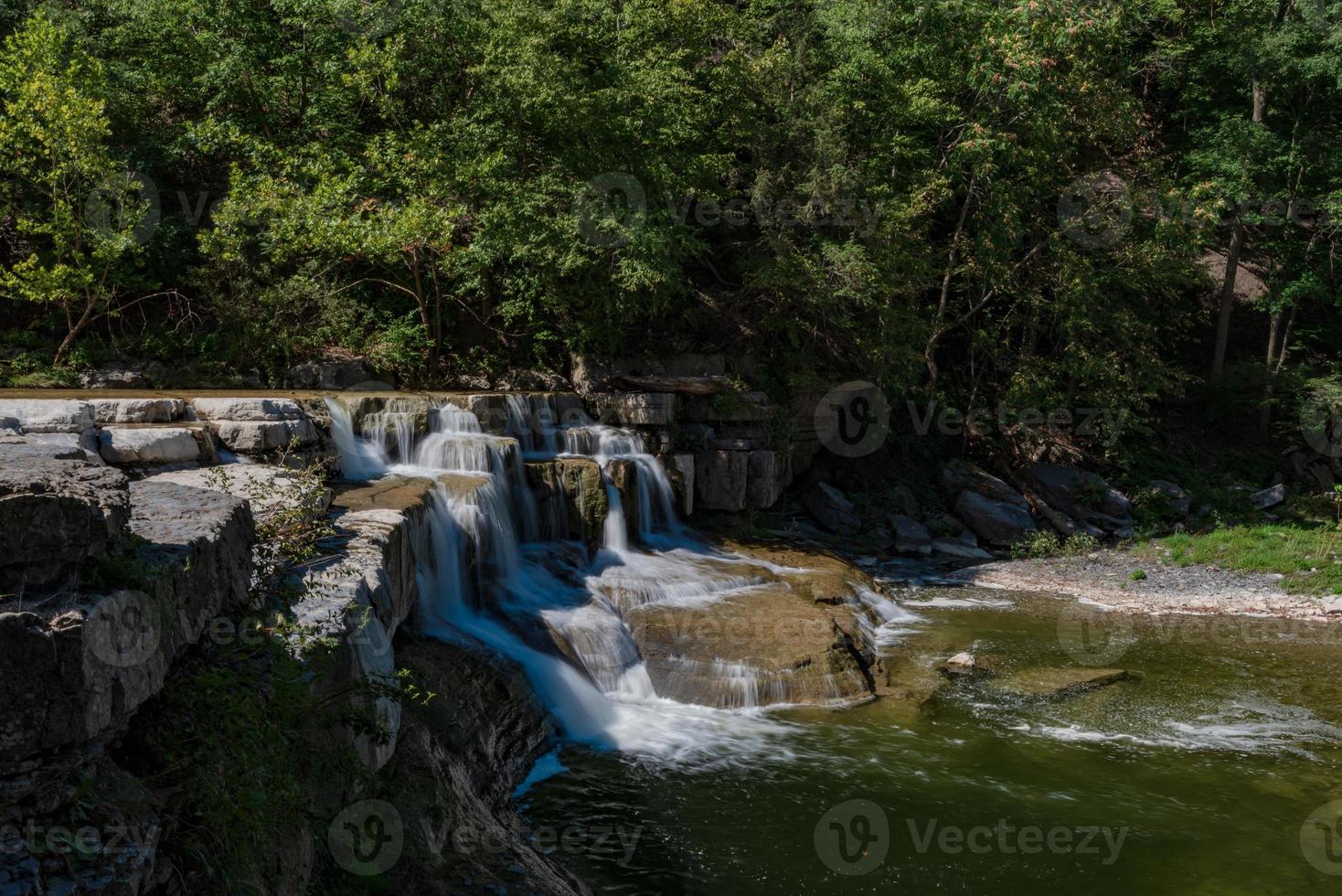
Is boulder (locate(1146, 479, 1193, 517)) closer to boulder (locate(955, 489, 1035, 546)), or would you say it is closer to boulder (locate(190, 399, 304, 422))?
boulder (locate(955, 489, 1035, 546))

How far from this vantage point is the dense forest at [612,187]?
47.2 ft

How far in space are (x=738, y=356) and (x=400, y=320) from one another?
19.3 feet

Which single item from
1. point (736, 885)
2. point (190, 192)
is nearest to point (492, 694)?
point (736, 885)

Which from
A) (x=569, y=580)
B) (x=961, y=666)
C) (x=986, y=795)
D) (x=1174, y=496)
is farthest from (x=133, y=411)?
(x=1174, y=496)

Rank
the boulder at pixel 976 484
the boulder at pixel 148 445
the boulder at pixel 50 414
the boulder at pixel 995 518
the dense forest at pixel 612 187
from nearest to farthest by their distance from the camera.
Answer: the boulder at pixel 50 414
the boulder at pixel 148 445
the dense forest at pixel 612 187
the boulder at pixel 995 518
the boulder at pixel 976 484

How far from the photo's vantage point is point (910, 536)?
1658 cm

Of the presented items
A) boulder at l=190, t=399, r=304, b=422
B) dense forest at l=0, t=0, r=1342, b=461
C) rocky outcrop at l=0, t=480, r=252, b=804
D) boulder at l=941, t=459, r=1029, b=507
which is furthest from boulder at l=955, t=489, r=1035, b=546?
rocky outcrop at l=0, t=480, r=252, b=804

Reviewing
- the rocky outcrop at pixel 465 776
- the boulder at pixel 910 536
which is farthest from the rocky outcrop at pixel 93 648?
the boulder at pixel 910 536

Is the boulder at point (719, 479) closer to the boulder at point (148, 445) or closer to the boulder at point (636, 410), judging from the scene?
the boulder at point (636, 410)

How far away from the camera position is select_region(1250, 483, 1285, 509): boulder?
1839 cm

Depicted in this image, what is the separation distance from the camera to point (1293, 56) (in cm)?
1891

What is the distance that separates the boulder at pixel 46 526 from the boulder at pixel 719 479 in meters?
11.8

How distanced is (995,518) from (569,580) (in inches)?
376

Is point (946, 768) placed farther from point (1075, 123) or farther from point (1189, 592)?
point (1075, 123)
